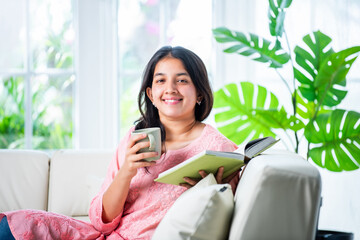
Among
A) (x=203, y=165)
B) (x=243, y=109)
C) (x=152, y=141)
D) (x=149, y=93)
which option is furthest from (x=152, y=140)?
(x=243, y=109)

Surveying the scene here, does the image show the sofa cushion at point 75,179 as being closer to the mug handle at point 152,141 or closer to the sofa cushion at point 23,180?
the sofa cushion at point 23,180

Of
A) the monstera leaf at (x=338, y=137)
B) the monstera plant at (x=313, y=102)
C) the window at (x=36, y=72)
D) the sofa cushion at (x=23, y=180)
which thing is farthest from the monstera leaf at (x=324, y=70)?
the window at (x=36, y=72)

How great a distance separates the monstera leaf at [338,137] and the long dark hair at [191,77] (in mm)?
A: 868

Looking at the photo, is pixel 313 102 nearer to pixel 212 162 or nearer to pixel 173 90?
pixel 173 90

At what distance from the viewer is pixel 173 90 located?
1.63 metres

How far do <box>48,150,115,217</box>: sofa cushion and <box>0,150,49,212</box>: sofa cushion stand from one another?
53mm

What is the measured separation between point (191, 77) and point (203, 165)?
1.47 feet

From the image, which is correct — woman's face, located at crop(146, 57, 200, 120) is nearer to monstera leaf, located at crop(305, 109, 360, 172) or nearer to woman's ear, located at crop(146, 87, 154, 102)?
woman's ear, located at crop(146, 87, 154, 102)

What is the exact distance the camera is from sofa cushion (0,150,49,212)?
238 cm

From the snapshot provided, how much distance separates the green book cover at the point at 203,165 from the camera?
49.4 inches

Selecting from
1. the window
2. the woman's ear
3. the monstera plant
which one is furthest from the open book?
the window

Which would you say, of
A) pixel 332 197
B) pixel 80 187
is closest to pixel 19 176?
pixel 80 187

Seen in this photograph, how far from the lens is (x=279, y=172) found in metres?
1.09

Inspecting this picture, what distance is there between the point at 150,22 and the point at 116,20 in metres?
0.26
